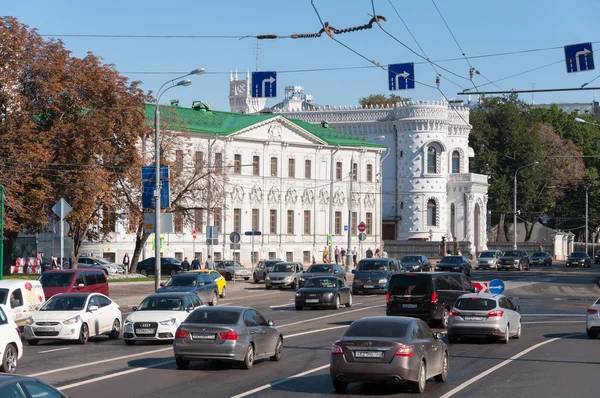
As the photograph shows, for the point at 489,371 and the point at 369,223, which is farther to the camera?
the point at 369,223

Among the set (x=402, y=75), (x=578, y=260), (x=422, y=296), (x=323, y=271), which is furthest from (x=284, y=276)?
(x=578, y=260)

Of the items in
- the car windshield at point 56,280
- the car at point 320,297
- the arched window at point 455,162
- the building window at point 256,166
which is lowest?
the car at point 320,297

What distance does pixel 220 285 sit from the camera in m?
46.5

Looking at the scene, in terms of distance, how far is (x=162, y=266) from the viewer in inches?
2675

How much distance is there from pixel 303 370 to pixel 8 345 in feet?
19.1

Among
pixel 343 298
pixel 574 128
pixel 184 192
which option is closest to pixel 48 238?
pixel 184 192

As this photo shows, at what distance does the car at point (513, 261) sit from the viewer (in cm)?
7888

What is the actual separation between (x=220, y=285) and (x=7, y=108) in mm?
14907

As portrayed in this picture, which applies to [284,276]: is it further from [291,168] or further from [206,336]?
[206,336]

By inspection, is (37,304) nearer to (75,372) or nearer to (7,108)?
(75,372)

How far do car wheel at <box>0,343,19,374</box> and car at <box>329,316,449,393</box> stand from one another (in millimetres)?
6369

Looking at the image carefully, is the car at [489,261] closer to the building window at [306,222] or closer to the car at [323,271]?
the building window at [306,222]

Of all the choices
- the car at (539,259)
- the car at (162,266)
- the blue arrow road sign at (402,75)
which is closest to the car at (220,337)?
the blue arrow road sign at (402,75)

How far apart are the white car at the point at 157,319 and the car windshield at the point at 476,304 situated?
7.22m
